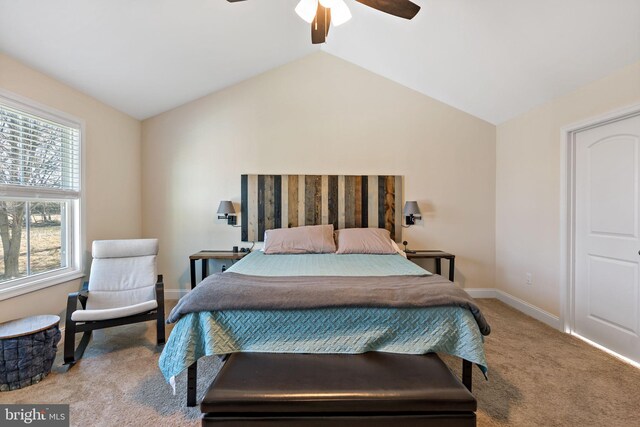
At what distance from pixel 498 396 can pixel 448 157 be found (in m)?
2.83

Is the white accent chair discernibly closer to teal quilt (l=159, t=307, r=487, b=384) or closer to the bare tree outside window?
the bare tree outside window

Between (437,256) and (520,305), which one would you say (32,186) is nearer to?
(437,256)

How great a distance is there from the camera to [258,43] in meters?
3.07

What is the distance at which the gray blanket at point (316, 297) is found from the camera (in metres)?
1.59

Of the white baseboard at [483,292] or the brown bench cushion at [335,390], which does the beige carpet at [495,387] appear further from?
the white baseboard at [483,292]

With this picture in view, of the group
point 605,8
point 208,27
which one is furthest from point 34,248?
point 605,8

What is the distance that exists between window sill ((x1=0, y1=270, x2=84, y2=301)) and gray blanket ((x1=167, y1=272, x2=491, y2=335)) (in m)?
1.66

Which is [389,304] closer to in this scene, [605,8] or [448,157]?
[605,8]

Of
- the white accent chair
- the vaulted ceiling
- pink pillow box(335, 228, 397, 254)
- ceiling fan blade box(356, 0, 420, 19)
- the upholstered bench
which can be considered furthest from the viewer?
pink pillow box(335, 228, 397, 254)

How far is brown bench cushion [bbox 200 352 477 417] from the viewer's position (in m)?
1.20

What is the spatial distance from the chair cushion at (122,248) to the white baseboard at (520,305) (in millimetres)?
3989

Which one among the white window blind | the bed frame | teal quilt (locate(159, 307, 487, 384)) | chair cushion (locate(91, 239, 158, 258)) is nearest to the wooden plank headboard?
the bed frame

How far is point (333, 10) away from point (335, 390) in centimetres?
236

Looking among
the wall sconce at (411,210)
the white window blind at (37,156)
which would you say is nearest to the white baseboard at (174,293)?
the white window blind at (37,156)
